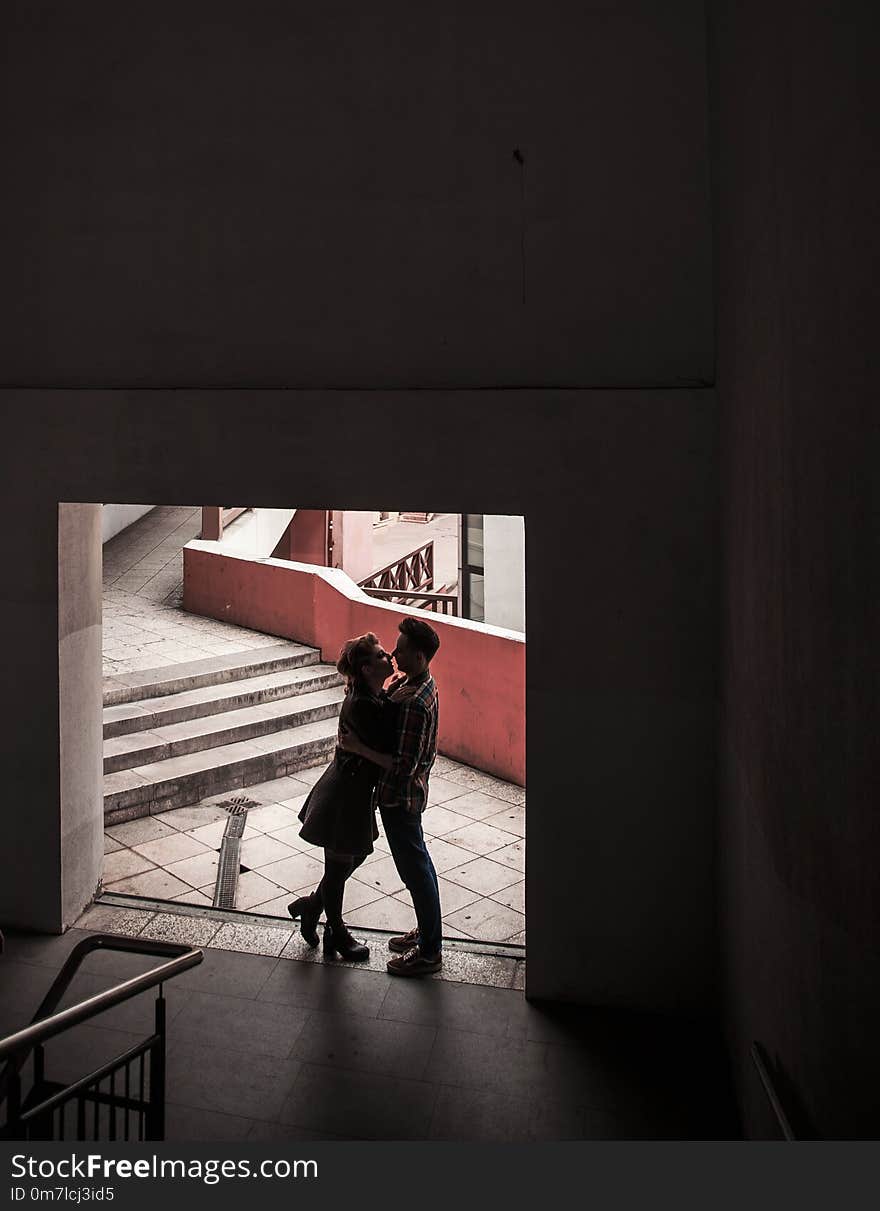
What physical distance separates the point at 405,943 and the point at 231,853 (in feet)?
6.50

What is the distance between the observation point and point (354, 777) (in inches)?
211

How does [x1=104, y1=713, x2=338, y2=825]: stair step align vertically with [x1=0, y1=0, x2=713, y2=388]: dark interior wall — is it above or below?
below

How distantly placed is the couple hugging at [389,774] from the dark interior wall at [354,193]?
4.84 ft

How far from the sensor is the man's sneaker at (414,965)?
17.6ft

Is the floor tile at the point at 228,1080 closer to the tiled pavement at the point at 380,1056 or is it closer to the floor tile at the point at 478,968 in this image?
the tiled pavement at the point at 380,1056

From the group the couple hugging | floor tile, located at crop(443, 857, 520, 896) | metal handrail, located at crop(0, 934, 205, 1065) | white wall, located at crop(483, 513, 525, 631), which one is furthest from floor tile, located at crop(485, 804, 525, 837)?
white wall, located at crop(483, 513, 525, 631)

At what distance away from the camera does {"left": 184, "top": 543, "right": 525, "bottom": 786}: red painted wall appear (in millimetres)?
8820

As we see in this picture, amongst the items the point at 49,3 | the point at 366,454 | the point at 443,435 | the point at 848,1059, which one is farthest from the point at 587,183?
the point at 848,1059

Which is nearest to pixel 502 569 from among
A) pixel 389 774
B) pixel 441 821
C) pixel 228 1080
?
pixel 441 821

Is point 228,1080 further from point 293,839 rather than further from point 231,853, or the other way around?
point 293,839

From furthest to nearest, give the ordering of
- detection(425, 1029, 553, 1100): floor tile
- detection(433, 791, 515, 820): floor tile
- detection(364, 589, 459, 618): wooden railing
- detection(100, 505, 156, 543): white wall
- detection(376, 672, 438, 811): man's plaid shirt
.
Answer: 1. detection(100, 505, 156, 543): white wall
2. detection(364, 589, 459, 618): wooden railing
3. detection(433, 791, 515, 820): floor tile
4. detection(376, 672, 438, 811): man's plaid shirt
5. detection(425, 1029, 553, 1100): floor tile

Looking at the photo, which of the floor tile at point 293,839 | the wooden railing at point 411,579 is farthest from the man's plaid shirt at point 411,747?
the wooden railing at point 411,579

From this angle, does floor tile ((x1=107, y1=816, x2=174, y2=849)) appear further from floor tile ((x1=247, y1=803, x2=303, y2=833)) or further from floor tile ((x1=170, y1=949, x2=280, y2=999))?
floor tile ((x1=170, y1=949, x2=280, y2=999))

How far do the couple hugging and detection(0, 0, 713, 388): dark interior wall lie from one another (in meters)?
1.48
